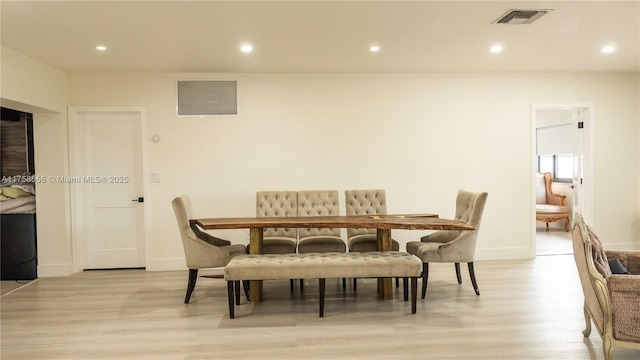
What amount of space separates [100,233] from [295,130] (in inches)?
108

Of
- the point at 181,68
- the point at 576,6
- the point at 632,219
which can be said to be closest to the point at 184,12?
the point at 181,68

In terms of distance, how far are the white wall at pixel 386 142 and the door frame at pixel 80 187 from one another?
8 centimetres

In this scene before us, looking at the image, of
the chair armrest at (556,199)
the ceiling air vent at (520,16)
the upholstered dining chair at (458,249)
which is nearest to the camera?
the ceiling air vent at (520,16)

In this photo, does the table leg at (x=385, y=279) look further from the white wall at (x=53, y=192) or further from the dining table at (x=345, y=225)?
the white wall at (x=53, y=192)

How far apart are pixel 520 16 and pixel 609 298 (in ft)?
7.37

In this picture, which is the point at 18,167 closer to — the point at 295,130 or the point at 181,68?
the point at 181,68

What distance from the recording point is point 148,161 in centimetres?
528

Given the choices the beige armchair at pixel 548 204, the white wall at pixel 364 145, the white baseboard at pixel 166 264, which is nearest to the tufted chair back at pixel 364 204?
the white wall at pixel 364 145

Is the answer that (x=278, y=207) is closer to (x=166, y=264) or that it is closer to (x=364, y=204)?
(x=364, y=204)

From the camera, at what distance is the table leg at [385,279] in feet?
12.9

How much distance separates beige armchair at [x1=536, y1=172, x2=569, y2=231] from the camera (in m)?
7.50

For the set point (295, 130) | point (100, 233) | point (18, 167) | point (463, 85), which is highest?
point (463, 85)

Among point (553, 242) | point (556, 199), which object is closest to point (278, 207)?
point (553, 242)

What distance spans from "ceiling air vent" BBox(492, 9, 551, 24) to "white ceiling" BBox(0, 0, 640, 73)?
0.08 m
